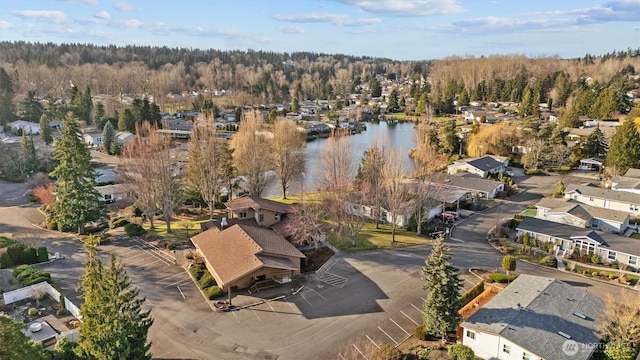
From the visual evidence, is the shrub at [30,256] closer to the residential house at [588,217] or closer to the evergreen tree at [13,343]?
the evergreen tree at [13,343]

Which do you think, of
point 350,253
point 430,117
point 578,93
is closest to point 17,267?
point 350,253

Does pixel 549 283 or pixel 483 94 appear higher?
pixel 483 94

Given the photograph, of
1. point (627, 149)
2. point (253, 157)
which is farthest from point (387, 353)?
point (627, 149)

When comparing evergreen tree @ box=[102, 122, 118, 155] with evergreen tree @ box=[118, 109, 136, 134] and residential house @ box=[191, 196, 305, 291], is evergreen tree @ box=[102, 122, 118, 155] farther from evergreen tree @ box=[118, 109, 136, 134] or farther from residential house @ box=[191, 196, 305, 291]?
residential house @ box=[191, 196, 305, 291]

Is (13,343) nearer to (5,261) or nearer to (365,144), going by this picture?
(5,261)

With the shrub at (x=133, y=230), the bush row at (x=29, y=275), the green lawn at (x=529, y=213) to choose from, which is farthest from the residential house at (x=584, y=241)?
the bush row at (x=29, y=275)

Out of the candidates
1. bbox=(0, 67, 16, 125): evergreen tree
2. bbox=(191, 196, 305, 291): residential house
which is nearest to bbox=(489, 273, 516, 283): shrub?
bbox=(191, 196, 305, 291): residential house

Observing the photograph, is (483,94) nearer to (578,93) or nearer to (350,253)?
(578,93)
